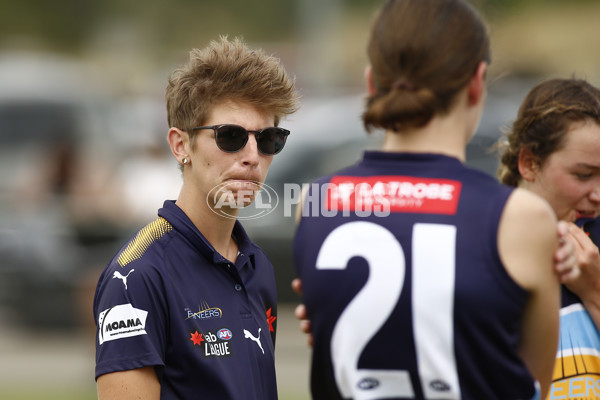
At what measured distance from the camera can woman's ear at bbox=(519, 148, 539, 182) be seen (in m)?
3.13

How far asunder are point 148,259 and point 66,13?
3853 centimetres

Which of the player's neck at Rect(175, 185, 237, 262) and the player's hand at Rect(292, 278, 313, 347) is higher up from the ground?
the player's neck at Rect(175, 185, 237, 262)

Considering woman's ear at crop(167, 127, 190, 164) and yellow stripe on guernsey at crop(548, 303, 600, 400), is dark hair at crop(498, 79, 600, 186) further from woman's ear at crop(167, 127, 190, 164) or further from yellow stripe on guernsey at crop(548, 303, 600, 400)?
woman's ear at crop(167, 127, 190, 164)

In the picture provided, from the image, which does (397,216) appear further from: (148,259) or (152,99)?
(152,99)

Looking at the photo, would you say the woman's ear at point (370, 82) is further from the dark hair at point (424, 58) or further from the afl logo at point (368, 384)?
the afl logo at point (368, 384)

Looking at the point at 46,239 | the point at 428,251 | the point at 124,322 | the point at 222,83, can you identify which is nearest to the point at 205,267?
the point at 124,322

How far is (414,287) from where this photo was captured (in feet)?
7.54

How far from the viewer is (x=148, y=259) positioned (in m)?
2.89

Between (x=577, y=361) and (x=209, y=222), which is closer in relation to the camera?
(x=577, y=361)

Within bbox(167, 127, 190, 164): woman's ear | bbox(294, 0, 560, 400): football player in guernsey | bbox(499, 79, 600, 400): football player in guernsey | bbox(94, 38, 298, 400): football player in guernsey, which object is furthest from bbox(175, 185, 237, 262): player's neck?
bbox(499, 79, 600, 400): football player in guernsey

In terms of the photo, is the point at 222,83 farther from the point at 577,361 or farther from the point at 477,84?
the point at 577,361

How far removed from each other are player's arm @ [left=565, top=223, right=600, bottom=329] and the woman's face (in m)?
0.18

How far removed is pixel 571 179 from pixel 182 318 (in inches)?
55.0

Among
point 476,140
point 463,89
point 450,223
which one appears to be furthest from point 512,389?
point 476,140
